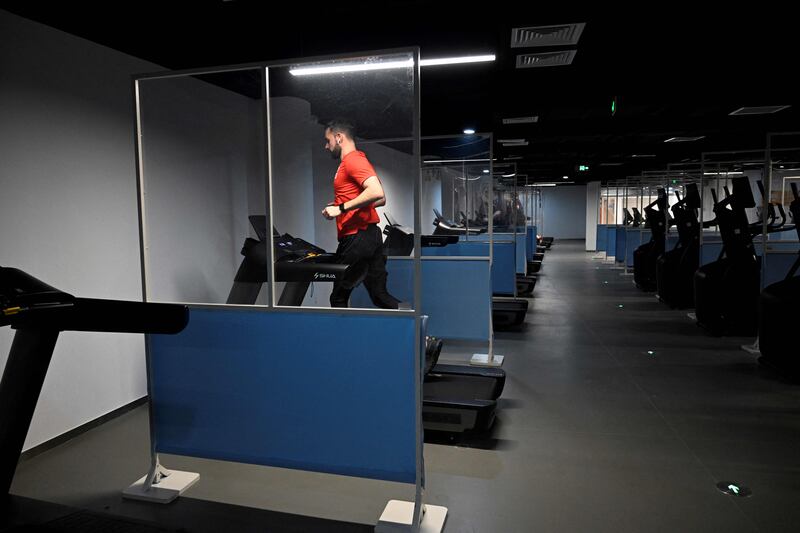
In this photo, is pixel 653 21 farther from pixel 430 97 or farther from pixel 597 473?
pixel 597 473

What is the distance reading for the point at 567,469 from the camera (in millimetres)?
2834

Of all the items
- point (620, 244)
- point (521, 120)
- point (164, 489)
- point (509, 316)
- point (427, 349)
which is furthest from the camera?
point (620, 244)

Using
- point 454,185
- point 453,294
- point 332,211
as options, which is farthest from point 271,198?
point 454,185

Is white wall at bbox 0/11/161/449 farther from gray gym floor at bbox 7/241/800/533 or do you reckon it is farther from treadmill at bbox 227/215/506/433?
treadmill at bbox 227/215/506/433

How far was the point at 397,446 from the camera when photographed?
Result: 7.47 ft

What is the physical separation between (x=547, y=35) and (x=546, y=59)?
67 cm

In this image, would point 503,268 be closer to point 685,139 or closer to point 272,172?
point 685,139

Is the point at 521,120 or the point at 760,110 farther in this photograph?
the point at 521,120

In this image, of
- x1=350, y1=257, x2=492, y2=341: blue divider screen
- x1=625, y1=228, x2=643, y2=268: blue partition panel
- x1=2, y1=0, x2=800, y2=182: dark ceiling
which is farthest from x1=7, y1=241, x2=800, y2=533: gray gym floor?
x1=625, y1=228, x2=643, y2=268: blue partition panel

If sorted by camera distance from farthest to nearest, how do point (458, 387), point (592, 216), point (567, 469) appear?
point (592, 216), point (458, 387), point (567, 469)

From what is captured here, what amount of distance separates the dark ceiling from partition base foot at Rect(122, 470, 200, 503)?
2585mm

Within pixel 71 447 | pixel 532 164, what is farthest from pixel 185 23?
pixel 532 164

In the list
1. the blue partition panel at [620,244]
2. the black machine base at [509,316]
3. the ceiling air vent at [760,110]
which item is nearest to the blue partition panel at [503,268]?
the black machine base at [509,316]

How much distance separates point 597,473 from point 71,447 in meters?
3.02
